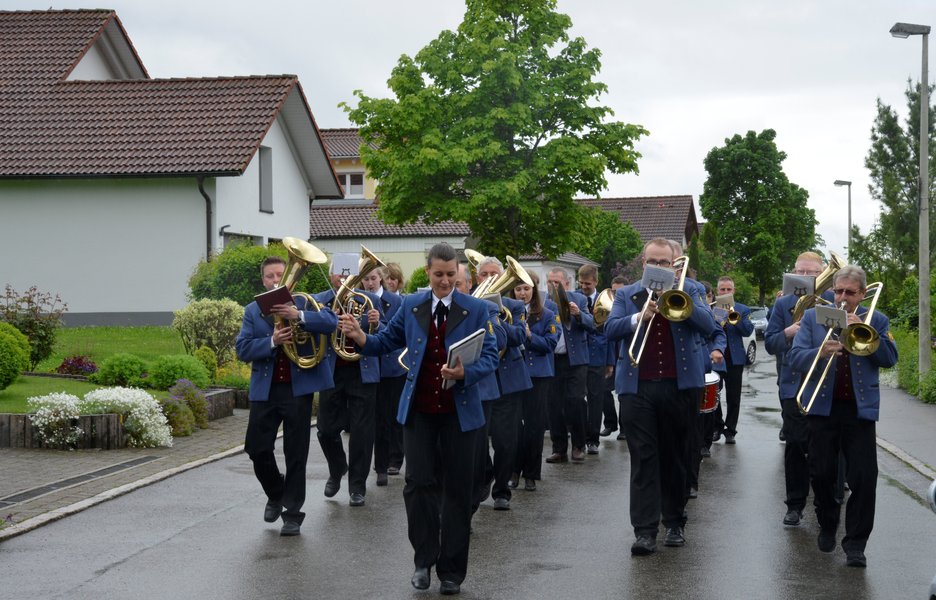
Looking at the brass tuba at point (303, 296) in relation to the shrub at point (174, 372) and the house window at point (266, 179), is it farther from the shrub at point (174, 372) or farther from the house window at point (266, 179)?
the house window at point (266, 179)

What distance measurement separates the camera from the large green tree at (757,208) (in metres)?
76.0

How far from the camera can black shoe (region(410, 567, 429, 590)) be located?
22.4ft

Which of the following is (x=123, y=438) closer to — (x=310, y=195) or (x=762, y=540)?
(x=762, y=540)

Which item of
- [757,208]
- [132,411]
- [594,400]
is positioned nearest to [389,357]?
[132,411]

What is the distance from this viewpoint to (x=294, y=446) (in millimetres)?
8414

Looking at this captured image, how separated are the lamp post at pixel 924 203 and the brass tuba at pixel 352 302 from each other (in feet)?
44.0

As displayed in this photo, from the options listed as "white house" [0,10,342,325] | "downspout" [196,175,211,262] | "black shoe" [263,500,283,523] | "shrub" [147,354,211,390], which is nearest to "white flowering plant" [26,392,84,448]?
"shrub" [147,354,211,390]

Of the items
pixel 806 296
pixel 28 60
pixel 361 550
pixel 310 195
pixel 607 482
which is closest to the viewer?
pixel 361 550

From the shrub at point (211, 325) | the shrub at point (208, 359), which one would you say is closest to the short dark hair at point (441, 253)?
the shrub at point (208, 359)

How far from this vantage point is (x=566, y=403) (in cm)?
1252

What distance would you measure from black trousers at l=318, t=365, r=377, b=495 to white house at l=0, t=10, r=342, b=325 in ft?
58.1

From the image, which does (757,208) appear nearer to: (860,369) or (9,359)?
(9,359)

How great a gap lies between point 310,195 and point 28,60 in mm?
8419

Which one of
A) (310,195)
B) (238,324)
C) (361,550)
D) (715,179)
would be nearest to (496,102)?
(310,195)
